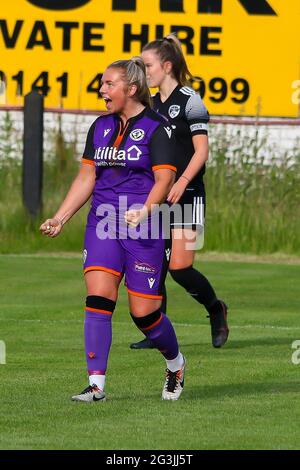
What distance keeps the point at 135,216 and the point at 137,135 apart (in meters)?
0.51

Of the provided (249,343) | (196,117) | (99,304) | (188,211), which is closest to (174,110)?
(196,117)

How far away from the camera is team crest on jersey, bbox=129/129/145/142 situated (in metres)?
8.02

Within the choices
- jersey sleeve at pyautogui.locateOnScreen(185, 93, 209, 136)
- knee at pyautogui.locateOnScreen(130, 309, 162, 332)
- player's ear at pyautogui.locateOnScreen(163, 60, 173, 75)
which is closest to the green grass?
knee at pyautogui.locateOnScreen(130, 309, 162, 332)

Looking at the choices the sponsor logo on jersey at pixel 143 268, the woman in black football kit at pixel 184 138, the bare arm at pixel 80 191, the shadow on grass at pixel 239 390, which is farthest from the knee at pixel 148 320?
the woman in black football kit at pixel 184 138

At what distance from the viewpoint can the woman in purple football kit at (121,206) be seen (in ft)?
26.3

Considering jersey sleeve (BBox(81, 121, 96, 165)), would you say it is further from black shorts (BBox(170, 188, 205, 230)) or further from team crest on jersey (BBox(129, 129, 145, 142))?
black shorts (BBox(170, 188, 205, 230))

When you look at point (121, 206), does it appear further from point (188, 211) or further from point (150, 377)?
point (188, 211)

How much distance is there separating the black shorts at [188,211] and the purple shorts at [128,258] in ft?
7.90

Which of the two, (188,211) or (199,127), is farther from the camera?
(188,211)

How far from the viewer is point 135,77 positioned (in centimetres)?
812

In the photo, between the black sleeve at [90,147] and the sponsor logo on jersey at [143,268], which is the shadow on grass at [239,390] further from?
the black sleeve at [90,147]

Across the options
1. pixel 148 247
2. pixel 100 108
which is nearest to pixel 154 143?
pixel 148 247

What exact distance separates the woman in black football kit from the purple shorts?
1782 mm

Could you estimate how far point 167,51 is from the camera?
1014 cm
